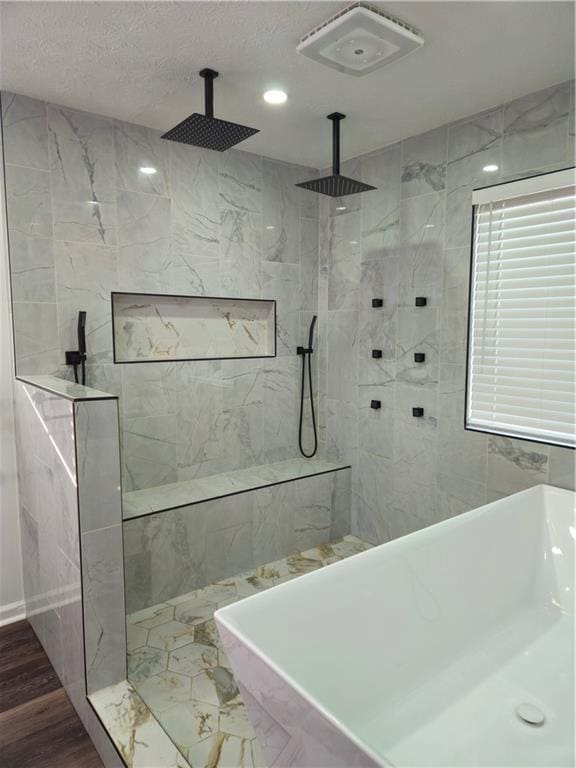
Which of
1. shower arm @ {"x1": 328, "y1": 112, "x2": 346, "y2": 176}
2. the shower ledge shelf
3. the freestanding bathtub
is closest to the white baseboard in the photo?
the shower ledge shelf

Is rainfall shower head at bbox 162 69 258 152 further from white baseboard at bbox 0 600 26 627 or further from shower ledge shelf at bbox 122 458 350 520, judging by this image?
white baseboard at bbox 0 600 26 627

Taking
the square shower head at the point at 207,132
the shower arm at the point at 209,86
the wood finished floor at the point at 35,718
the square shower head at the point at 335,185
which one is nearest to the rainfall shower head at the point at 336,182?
the square shower head at the point at 335,185

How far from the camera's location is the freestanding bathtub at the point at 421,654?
1.37 metres

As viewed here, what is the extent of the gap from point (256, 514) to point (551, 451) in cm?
168

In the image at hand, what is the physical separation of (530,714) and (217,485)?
1.98 meters

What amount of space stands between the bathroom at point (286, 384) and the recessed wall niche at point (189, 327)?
0.07ft

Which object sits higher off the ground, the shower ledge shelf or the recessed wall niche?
the recessed wall niche

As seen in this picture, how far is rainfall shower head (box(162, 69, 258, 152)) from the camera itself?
2162 millimetres

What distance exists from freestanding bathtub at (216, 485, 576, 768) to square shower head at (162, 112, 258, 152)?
1.81m

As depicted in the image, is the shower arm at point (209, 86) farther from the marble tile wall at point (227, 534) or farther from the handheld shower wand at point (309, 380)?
the marble tile wall at point (227, 534)

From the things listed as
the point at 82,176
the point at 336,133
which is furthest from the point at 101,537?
the point at 336,133

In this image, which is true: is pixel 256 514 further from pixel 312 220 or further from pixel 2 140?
pixel 2 140

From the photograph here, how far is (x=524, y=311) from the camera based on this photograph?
8.67 ft

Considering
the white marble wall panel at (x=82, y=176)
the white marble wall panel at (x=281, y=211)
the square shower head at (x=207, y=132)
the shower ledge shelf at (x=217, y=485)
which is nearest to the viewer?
the square shower head at (x=207, y=132)
